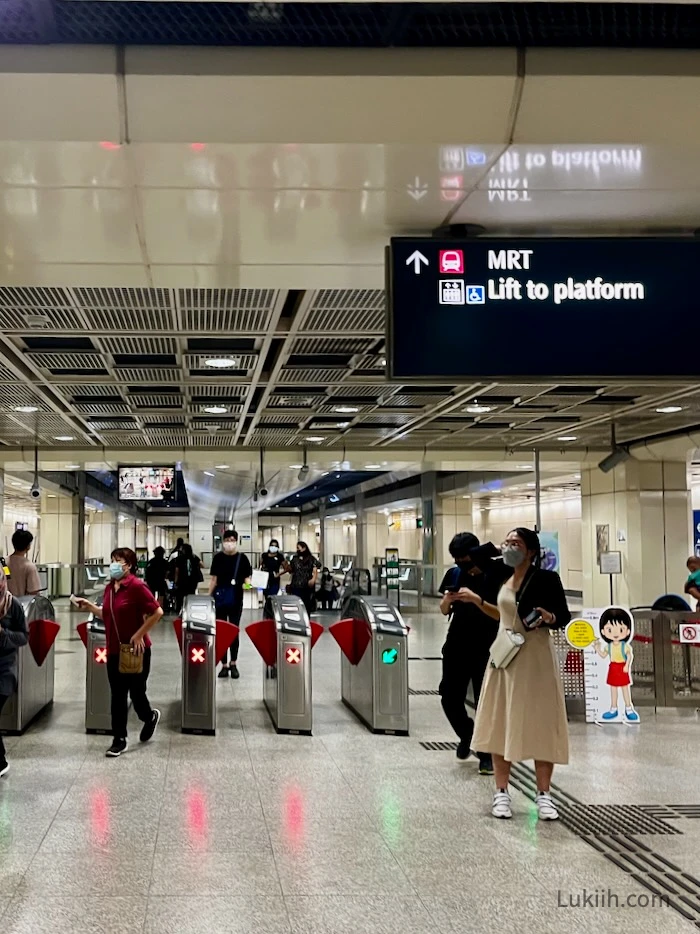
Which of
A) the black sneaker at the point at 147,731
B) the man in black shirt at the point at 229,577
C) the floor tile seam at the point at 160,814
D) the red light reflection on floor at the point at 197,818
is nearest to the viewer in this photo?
the floor tile seam at the point at 160,814

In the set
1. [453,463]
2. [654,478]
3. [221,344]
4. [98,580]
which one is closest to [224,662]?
[221,344]

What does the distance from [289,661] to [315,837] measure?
3.10 metres

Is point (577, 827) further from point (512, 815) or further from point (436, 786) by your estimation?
point (436, 786)

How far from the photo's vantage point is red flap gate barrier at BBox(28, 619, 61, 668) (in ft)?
27.9

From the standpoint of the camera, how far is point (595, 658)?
8.82 metres

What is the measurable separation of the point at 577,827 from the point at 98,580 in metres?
23.2

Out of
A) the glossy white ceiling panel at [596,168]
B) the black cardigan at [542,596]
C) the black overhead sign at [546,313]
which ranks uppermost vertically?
the glossy white ceiling panel at [596,168]

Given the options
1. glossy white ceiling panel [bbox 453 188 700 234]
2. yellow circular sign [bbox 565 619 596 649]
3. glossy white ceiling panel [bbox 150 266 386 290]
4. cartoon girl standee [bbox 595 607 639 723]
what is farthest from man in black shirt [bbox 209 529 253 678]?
glossy white ceiling panel [bbox 453 188 700 234]

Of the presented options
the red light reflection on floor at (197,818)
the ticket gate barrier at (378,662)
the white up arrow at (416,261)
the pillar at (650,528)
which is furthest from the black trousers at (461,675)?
the pillar at (650,528)

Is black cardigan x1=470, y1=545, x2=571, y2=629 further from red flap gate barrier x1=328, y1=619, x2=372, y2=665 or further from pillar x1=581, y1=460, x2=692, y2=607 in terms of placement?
pillar x1=581, y1=460, x2=692, y2=607

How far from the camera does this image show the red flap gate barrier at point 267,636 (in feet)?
28.0

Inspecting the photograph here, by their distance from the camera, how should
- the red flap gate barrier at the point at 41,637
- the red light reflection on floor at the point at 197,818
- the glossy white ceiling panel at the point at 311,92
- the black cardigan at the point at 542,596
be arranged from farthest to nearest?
the red flap gate barrier at the point at 41,637 < the black cardigan at the point at 542,596 < the red light reflection on floor at the point at 197,818 < the glossy white ceiling panel at the point at 311,92

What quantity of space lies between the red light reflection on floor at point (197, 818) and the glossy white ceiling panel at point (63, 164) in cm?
340

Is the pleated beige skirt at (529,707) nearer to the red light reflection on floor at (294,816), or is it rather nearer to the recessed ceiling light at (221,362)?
the red light reflection on floor at (294,816)
